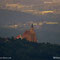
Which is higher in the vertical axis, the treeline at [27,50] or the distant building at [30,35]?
the distant building at [30,35]

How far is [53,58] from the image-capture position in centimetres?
566

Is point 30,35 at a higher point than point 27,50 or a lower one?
higher

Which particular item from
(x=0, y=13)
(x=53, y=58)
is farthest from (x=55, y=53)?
(x=0, y=13)

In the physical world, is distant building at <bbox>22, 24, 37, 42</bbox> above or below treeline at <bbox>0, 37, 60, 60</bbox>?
above

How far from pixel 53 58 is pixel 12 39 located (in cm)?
93

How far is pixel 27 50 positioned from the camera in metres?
5.68

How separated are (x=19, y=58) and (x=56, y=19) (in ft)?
3.64

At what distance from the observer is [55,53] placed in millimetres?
5691

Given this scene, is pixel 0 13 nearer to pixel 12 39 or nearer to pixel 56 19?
pixel 12 39

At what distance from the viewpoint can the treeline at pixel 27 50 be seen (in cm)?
567

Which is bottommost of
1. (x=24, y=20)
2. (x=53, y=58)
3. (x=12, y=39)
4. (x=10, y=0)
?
(x=53, y=58)

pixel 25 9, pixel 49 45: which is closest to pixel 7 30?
pixel 25 9

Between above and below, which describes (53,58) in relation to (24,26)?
below

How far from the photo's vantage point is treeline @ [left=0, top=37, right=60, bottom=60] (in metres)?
5.67
